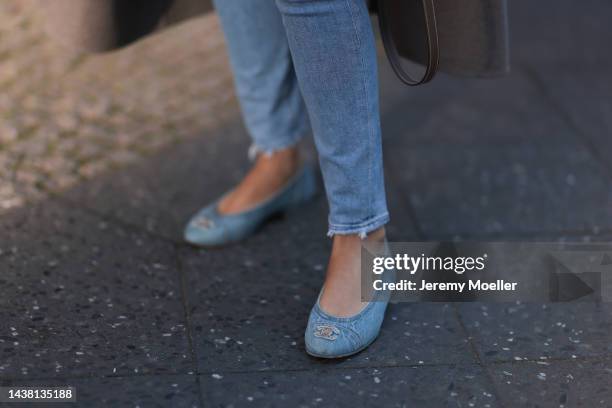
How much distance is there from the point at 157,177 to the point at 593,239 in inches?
47.6

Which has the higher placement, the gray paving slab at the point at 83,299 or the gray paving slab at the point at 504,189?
the gray paving slab at the point at 83,299

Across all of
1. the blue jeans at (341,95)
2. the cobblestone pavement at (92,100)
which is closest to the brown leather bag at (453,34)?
the blue jeans at (341,95)

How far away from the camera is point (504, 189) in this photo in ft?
8.14

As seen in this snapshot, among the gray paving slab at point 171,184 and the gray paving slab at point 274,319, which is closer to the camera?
the gray paving slab at point 274,319

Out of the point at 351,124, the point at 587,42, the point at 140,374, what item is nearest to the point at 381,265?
the point at 351,124

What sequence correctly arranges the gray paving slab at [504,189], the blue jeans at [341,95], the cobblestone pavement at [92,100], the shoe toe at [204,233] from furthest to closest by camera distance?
the cobblestone pavement at [92,100] < the gray paving slab at [504,189] < the shoe toe at [204,233] < the blue jeans at [341,95]

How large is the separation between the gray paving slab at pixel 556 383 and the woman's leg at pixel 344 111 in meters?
0.34

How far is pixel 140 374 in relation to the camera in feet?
5.69

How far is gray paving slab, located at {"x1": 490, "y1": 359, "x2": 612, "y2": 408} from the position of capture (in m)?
1.71

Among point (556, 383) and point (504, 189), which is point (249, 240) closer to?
point (504, 189)

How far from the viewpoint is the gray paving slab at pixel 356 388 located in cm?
169

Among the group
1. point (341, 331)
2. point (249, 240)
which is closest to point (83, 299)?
point (249, 240)

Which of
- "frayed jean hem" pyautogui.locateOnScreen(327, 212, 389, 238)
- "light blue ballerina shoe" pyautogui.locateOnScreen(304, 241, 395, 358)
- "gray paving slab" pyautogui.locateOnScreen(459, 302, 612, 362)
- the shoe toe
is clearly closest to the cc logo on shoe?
"light blue ballerina shoe" pyautogui.locateOnScreen(304, 241, 395, 358)

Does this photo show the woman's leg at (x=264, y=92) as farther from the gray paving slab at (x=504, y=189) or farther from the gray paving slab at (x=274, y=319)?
the gray paving slab at (x=504, y=189)
